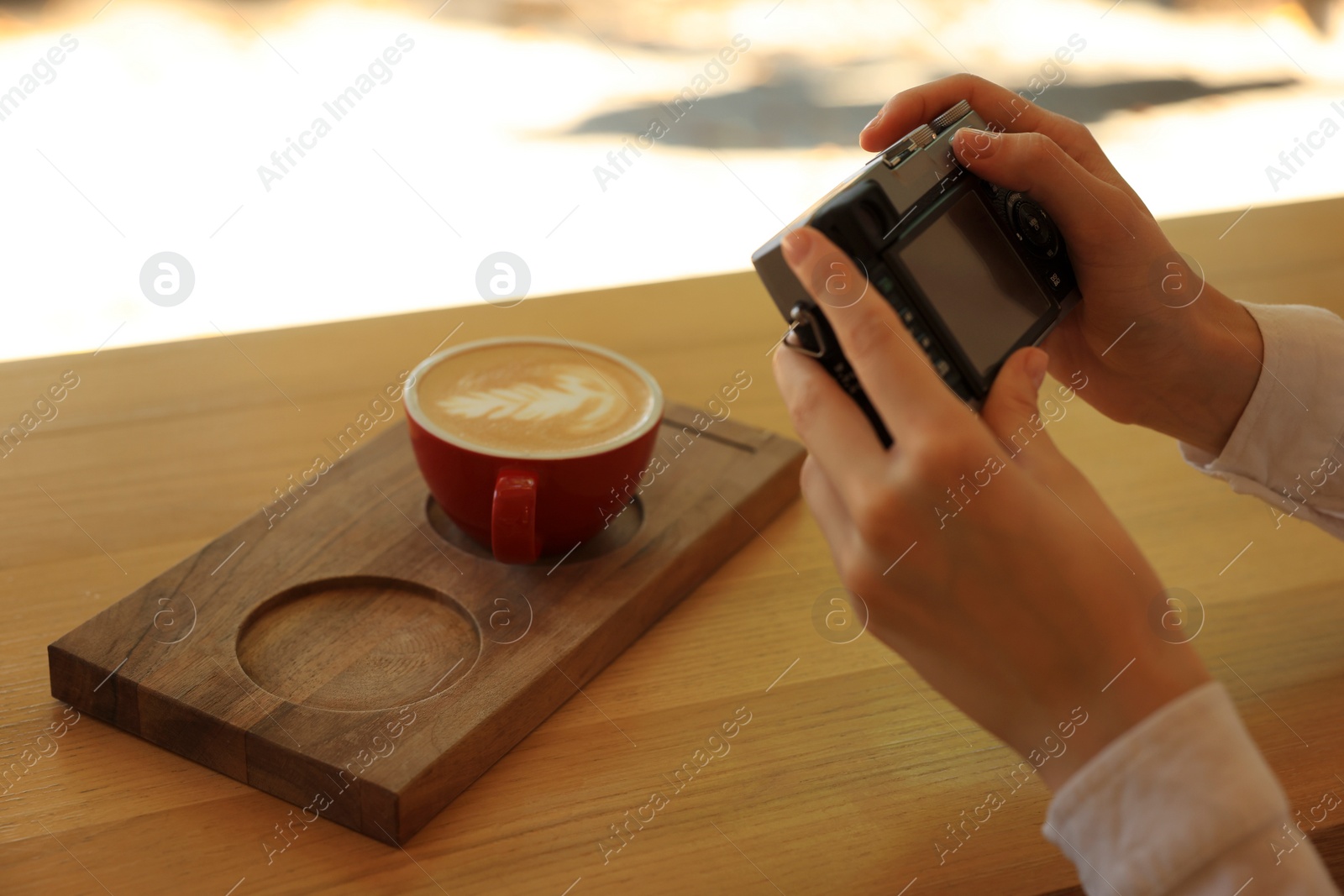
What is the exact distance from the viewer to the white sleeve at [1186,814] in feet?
1.63

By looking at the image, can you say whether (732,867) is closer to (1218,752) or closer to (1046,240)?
(1218,752)

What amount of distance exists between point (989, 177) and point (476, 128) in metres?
2.71

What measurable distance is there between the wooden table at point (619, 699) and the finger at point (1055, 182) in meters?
0.20

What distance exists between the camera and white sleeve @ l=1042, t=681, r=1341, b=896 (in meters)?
0.50

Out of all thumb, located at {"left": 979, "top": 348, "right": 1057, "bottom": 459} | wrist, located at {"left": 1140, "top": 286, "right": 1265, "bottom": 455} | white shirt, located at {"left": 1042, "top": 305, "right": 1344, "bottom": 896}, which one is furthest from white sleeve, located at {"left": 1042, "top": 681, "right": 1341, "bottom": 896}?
wrist, located at {"left": 1140, "top": 286, "right": 1265, "bottom": 455}

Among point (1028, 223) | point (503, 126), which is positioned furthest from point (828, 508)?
point (503, 126)

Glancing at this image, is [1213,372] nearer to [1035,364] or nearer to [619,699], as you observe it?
[1035,364]

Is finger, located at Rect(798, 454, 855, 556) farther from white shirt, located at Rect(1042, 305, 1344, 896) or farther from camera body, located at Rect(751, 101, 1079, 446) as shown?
white shirt, located at Rect(1042, 305, 1344, 896)

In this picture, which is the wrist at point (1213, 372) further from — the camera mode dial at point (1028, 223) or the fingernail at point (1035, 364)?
the fingernail at point (1035, 364)

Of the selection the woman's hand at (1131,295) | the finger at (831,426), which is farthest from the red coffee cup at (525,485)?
the woman's hand at (1131,295)

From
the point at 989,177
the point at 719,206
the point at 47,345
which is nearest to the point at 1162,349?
the point at 989,177

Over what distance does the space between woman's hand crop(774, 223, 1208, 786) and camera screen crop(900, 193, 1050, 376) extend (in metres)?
0.08

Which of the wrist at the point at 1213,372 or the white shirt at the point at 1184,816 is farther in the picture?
the wrist at the point at 1213,372

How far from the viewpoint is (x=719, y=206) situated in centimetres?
302
